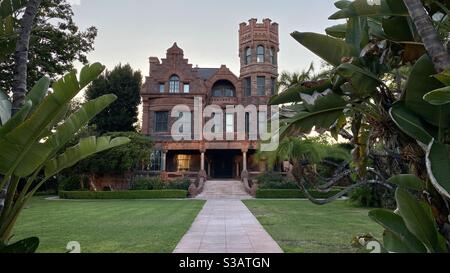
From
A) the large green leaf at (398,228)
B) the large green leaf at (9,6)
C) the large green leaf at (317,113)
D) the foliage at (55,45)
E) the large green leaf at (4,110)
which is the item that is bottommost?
the large green leaf at (398,228)

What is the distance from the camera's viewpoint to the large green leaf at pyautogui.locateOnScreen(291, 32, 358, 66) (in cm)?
290

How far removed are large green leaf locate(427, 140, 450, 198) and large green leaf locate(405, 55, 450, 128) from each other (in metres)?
0.33

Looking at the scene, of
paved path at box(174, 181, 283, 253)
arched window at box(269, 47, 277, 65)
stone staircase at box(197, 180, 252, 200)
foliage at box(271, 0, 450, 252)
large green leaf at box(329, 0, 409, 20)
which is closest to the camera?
foliage at box(271, 0, 450, 252)

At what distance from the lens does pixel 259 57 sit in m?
34.2

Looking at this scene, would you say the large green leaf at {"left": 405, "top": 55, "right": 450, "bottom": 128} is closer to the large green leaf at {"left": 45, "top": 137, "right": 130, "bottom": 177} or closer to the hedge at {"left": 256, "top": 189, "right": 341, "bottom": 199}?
the large green leaf at {"left": 45, "top": 137, "right": 130, "bottom": 177}

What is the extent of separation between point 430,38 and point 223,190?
2598cm

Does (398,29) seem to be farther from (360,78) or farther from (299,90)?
(299,90)

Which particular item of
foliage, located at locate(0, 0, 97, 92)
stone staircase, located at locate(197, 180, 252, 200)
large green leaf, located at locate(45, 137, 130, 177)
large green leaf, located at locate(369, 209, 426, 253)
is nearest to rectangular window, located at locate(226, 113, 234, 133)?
stone staircase, located at locate(197, 180, 252, 200)

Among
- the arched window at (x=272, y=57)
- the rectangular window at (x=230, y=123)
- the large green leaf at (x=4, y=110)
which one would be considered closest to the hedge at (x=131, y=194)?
the rectangular window at (x=230, y=123)

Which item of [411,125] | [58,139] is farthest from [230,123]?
[411,125]

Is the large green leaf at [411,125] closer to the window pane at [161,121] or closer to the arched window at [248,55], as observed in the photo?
the window pane at [161,121]

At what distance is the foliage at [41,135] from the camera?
288 cm

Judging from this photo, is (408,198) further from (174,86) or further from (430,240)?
(174,86)
